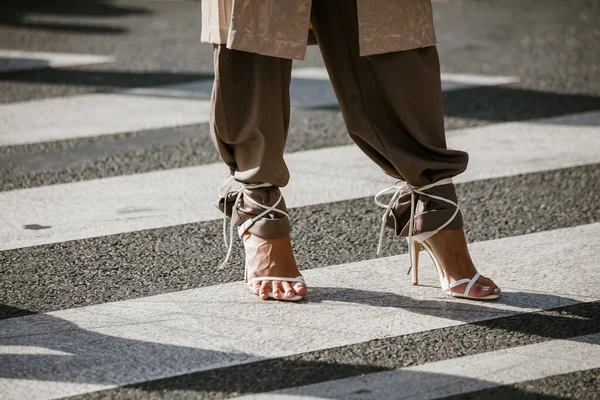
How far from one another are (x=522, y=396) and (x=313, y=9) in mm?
1150

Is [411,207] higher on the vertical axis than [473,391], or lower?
higher

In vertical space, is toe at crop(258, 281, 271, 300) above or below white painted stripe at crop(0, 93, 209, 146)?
below

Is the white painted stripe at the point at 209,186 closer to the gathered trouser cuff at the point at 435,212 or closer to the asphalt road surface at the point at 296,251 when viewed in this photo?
the asphalt road surface at the point at 296,251

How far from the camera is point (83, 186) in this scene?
3.75 m

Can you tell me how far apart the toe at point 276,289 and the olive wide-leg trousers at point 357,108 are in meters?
0.27

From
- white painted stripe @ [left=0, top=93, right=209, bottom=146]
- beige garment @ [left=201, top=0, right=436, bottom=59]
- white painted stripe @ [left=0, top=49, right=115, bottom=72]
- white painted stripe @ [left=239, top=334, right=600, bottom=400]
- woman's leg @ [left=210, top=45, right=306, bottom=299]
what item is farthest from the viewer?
white painted stripe @ [left=0, top=49, right=115, bottom=72]

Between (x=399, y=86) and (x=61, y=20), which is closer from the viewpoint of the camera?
(x=399, y=86)

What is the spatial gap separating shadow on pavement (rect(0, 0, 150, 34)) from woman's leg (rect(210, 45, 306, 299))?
14.8 feet

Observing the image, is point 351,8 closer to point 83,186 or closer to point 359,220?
point 359,220

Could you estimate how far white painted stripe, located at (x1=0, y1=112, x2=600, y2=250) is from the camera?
334 centimetres

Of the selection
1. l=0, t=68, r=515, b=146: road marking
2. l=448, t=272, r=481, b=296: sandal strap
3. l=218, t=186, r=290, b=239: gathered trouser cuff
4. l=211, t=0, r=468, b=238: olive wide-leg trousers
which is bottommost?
l=448, t=272, r=481, b=296: sandal strap

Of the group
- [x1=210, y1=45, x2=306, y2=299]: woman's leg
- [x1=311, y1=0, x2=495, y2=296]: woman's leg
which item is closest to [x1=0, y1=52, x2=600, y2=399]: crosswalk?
[x1=210, y1=45, x2=306, y2=299]: woman's leg

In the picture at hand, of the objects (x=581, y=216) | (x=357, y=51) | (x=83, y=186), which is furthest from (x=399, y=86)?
(x=83, y=186)

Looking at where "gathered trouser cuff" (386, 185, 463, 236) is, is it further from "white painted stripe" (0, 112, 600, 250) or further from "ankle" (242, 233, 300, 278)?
"white painted stripe" (0, 112, 600, 250)
